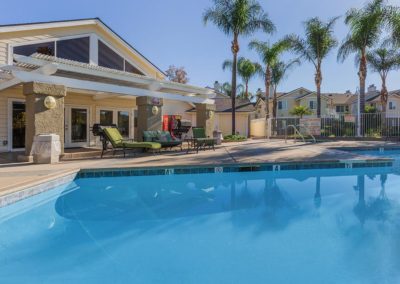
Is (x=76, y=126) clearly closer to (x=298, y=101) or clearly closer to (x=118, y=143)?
(x=118, y=143)

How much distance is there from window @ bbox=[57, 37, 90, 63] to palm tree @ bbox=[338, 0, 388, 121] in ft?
58.3

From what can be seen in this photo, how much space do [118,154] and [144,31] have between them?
37.7 feet

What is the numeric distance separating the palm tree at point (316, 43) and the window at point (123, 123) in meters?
15.1

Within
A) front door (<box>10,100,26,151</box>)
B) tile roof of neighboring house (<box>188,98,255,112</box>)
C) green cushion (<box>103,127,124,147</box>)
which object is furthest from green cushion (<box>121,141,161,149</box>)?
tile roof of neighboring house (<box>188,98,255,112</box>)

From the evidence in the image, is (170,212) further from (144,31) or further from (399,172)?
(144,31)

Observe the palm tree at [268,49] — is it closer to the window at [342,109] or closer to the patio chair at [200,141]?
the patio chair at [200,141]

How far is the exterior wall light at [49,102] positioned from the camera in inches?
340

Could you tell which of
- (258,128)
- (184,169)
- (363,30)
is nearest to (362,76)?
(363,30)

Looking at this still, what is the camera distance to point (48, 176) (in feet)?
20.7

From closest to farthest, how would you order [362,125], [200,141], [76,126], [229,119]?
[200,141], [76,126], [362,125], [229,119]

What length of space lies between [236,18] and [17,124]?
13.8 meters

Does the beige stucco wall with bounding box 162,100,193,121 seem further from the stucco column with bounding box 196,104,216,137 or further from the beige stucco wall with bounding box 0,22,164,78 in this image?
the stucco column with bounding box 196,104,216,137

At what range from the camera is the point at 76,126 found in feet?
44.9

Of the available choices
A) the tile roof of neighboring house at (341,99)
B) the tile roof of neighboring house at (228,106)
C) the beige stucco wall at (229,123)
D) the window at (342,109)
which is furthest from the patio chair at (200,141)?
the window at (342,109)
